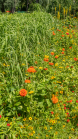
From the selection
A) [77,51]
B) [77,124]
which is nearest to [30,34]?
[77,51]

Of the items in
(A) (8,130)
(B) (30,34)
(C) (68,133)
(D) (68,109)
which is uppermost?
(B) (30,34)

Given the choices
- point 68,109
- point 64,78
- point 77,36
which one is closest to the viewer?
point 68,109

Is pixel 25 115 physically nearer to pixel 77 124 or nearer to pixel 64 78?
pixel 77 124

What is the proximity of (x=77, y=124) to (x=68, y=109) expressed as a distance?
0.27 m

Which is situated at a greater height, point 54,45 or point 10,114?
point 54,45

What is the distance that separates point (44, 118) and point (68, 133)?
15.1 inches

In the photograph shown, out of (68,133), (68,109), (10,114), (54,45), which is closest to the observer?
(10,114)

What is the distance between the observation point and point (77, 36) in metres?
5.15

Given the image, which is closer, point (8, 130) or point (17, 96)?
point (8, 130)

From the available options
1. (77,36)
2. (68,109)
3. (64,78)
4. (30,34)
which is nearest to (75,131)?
(68,109)

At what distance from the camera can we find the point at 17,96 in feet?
6.41

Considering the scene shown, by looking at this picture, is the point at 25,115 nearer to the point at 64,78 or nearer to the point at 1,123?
the point at 1,123

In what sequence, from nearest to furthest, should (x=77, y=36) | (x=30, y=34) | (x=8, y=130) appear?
(x=8, y=130) → (x=30, y=34) → (x=77, y=36)

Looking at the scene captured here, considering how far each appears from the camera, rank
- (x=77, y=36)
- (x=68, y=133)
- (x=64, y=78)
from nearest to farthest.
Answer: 1. (x=68, y=133)
2. (x=64, y=78)
3. (x=77, y=36)
